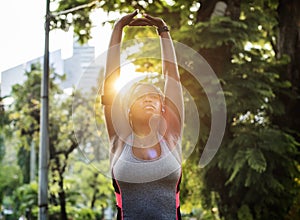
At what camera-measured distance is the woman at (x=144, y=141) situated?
249 centimetres

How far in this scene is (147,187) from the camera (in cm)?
250

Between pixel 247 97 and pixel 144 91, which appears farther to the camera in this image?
pixel 247 97

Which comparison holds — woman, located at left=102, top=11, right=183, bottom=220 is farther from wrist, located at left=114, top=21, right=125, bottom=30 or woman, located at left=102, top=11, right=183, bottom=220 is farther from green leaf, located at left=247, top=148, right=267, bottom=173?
green leaf, located at left=247, top=148, right=267, bottom=173

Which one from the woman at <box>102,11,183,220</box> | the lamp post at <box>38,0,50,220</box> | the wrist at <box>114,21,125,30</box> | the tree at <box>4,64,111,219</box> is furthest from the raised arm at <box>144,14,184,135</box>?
the tree at <box>4,64,111,219</box>

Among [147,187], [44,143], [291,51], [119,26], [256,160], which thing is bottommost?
[44,143]

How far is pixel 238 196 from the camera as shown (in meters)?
9.61

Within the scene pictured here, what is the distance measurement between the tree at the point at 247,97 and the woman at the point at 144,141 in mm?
5740

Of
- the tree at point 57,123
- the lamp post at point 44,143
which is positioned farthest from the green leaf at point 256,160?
the tree at point 57,123

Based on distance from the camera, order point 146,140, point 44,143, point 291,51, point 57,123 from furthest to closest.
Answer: point 57,123
point 291,51
point 44,143
point 146,140

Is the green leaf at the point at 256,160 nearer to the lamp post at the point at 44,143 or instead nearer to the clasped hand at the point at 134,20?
the lamp post at the point at 44,143

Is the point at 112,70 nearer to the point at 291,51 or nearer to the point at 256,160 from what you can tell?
the point at 256,160

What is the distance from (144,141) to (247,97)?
6.52 meters

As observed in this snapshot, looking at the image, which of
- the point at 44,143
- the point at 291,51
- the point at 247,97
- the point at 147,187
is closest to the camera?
the point at 147,187

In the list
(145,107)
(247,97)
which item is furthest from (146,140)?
(247,97)
